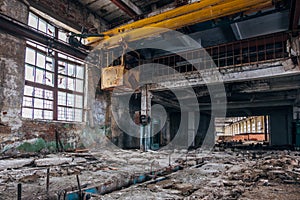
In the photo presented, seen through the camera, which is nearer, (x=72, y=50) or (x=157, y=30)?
(x=157, y=30)

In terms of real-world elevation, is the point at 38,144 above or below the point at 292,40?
below

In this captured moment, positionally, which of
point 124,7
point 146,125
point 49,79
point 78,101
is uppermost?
point 124,7

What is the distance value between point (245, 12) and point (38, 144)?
8.72 metres

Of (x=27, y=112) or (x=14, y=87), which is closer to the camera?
(x=14, y=87)

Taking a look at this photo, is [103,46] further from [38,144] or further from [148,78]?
[38,144]

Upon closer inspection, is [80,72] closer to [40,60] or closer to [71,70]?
[71,70]

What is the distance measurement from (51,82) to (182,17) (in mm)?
5781

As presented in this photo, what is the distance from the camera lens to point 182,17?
8.26m

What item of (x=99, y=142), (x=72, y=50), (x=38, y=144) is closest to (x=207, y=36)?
(x=72, y=50)

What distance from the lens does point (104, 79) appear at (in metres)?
10.4

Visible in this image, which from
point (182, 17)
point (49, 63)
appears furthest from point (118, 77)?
point (182, 17)

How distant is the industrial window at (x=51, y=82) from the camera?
8.50 metres

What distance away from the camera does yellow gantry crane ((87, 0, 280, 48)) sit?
7285mm

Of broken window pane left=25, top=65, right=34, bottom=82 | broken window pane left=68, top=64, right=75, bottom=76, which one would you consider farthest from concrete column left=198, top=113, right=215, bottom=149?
broken window pane left=25, top=65, right=34, bottom=82
